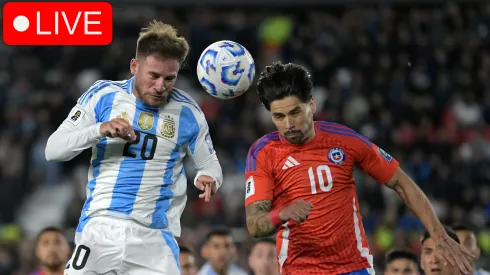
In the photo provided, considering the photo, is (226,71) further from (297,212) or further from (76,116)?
(297,212)

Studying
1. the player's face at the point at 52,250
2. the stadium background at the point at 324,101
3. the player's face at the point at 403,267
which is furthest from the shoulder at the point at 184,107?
the stadium background at the point at 324,101

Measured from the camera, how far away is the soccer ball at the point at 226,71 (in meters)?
6.14

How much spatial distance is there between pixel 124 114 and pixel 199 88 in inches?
430

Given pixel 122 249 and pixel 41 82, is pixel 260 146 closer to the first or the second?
pixel 122 249

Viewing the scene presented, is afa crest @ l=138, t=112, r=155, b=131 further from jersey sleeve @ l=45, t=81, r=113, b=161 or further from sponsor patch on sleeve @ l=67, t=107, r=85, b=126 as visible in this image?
sponsor patch on sleeve @ l=67, t=107, r=85, b=126

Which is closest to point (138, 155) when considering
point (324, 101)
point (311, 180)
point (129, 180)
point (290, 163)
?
point (129, 180)

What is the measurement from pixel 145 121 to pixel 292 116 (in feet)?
3.19

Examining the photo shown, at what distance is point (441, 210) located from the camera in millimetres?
13984

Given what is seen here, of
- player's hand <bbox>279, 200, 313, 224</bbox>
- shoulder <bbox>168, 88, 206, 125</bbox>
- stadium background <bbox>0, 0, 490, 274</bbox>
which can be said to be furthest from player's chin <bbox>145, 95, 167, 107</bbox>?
stadium background <bbox>0, 0, 490, 274</bbox>

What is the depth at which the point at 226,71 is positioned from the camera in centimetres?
614

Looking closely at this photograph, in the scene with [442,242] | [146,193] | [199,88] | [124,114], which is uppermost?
[199,88]

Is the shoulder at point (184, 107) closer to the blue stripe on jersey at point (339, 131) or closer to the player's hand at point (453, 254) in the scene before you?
the blue stripe on jersey at point (339, 131)

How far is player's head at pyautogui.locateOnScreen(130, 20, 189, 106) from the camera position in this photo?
223 inches

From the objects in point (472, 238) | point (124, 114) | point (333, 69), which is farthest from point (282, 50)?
point (124, 114)
